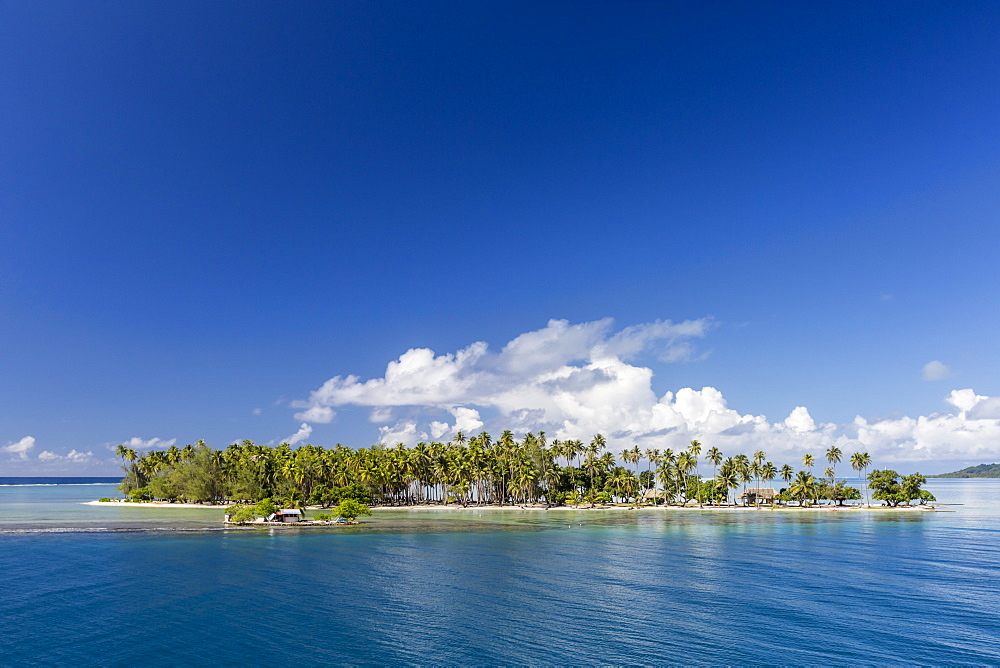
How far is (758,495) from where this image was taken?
171 m

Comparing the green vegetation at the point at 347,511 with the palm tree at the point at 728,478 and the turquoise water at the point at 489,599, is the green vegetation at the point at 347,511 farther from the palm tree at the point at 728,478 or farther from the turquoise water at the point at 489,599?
the palm tree at the point at 728,478

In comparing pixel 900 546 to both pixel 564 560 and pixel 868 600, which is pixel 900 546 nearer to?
pixel 868 600

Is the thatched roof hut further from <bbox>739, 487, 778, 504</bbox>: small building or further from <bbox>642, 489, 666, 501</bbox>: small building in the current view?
<bbox>642, 489, 666, 501</bbox>: small building

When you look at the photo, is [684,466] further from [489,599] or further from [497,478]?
[489,599]

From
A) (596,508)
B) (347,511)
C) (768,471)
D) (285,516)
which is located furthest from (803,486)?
(285,516)

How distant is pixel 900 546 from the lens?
82875mm

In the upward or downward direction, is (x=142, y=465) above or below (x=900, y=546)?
above

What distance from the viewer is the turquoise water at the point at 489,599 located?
35844 millimetres

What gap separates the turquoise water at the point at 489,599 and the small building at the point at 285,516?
16.3 m

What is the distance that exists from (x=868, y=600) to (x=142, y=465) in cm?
19253

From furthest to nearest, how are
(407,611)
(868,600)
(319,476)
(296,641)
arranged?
(319,476) < (868,600) < (407,611) < (296,641)

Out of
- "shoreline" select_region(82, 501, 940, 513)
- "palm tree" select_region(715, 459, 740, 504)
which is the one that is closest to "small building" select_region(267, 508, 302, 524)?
"shoreline" select_region(82, 501, 940, 513)

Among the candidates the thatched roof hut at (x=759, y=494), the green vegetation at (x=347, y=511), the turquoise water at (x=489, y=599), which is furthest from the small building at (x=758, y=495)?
the green vegetation at (x=347, y=511)

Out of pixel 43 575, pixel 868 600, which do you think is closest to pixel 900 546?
pixel 868 600
